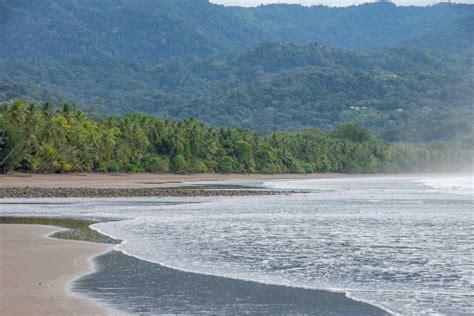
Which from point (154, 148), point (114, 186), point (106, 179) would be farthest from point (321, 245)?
point (154, 148)

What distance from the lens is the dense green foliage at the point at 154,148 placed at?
253 feet

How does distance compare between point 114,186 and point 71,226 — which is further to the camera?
point 114,186

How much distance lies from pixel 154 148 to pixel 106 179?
20.0 metres

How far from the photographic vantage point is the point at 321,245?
2417 cm

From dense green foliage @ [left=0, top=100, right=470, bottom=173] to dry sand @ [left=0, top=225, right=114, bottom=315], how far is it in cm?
5007

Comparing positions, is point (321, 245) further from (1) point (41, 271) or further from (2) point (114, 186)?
(2) point (114, 186)

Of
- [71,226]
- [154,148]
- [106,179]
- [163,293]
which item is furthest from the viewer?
Result: [154,148]

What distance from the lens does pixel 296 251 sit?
22.6 metres

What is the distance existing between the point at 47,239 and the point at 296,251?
766cm

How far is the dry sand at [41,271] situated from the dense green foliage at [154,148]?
50069mm

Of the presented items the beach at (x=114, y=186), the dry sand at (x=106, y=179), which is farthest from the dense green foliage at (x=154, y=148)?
the beach at (x=114, y=186)

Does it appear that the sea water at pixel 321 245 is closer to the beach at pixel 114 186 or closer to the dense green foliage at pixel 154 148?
the beach at pixel 114 186

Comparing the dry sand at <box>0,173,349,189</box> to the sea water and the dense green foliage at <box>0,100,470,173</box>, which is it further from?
the sea water

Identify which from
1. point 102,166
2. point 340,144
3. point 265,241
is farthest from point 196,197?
point 340,144
